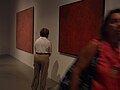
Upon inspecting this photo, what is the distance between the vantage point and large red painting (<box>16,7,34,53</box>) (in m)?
9.22

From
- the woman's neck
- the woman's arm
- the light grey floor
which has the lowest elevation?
the light grey floor

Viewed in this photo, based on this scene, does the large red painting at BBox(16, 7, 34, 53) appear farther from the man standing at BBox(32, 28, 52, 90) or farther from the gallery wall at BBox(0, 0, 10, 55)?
the man standing at BBox(32, 28, 52, 90)

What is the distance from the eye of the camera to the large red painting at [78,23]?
4844 millimetres

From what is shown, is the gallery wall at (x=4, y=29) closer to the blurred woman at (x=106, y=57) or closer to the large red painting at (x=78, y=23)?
the large red painting at (x=78, y=23)

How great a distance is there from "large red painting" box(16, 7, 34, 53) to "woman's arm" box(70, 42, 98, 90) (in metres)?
7.35

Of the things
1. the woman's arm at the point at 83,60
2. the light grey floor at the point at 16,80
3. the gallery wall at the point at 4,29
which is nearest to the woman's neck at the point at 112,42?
the woman's arm at the point at 83,60

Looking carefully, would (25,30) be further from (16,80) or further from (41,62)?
(41,62)

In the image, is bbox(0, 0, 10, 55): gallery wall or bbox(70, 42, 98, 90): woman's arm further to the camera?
bbox(0, 0, 10, 55): gallery wall

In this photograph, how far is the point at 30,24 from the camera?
934 centimetres

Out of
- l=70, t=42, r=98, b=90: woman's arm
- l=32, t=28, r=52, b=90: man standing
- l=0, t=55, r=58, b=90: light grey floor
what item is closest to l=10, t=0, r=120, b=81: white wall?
l=0, t=55, r=58, b=90: light grey floor

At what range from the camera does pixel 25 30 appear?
33.3 feet

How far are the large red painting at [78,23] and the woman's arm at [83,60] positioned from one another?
9.56 ft

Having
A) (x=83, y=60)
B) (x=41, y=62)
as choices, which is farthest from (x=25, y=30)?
(x=83, y=60)

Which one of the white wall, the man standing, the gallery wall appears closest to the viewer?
the man standing
